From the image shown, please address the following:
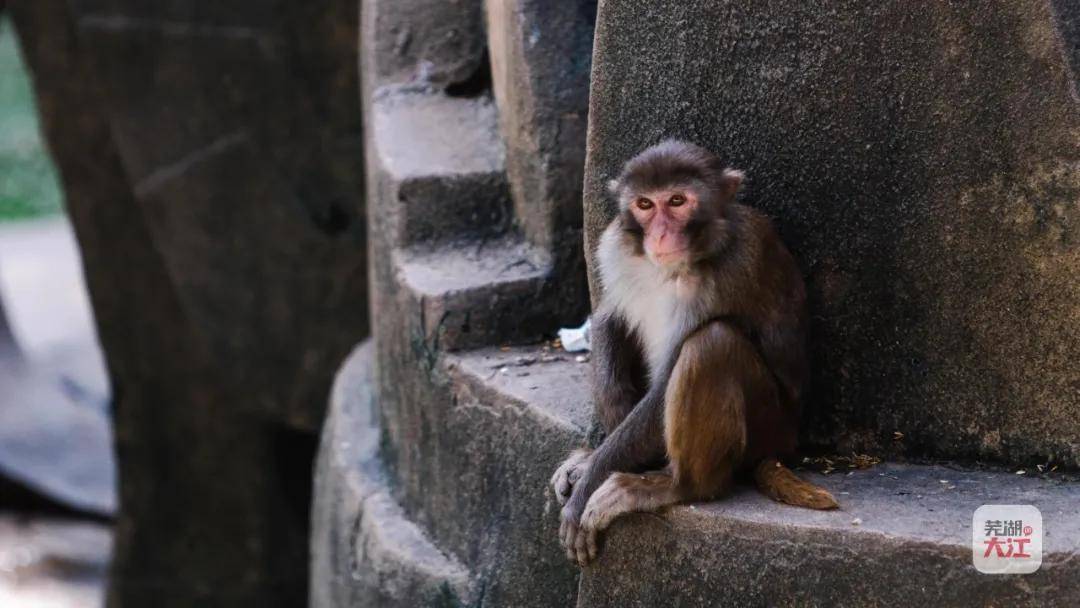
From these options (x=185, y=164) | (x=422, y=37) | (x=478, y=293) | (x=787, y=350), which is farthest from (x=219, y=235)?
(x=787, y=350)

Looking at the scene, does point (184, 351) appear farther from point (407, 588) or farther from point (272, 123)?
point (407, 588)

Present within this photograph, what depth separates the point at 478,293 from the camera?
4.61 meters

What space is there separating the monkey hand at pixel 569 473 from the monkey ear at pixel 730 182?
75 cm

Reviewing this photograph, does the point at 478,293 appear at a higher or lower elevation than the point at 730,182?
A: lower

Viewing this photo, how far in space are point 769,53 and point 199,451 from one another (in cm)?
572

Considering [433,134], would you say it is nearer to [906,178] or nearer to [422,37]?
[422,37]

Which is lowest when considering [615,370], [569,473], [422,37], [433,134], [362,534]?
[362,534]

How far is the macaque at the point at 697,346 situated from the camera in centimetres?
348

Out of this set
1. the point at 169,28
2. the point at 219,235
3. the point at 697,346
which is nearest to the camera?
the point at 697,346

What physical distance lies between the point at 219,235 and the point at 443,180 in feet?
10.3

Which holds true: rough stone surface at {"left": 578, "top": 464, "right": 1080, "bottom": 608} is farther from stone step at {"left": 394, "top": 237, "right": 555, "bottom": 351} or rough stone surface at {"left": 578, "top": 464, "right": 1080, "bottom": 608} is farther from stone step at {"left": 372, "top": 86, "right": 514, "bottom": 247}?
stone step at {"left": 372, "top": 86, "right": 514, "bottom": 247}

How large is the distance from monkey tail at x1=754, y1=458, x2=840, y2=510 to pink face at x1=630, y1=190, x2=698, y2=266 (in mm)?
533
